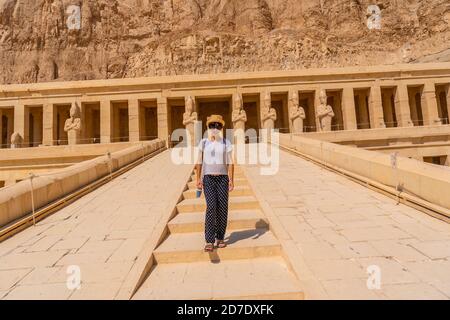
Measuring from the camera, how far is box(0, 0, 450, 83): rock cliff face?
122 feet

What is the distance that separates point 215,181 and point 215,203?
0.85 ft

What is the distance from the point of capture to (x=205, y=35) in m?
37.7

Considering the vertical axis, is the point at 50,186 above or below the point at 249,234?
above

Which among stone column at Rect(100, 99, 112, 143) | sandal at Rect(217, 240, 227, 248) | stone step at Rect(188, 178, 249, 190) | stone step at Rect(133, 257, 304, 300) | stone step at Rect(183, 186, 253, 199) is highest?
stone column at Rect(100, 99, 112, 143)

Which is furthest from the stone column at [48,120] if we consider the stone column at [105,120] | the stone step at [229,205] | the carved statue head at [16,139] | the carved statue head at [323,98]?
the stone step at [229,205]

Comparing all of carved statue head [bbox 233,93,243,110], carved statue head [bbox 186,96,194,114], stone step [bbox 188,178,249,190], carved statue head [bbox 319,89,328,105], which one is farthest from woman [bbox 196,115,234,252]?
carved statue head [bbox 319,89,328,105]

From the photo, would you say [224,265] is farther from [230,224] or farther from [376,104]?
[376,104]

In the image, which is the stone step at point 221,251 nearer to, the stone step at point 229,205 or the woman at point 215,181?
the woman at point 215,181

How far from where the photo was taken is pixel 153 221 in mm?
4629

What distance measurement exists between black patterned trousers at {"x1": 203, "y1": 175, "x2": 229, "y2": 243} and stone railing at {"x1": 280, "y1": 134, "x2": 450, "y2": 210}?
10.4ft

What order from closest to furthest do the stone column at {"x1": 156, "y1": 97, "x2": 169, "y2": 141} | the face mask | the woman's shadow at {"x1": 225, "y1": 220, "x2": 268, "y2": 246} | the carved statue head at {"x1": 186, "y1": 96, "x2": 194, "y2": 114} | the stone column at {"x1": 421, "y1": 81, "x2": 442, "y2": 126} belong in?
the face mask
the woman's shadow at {"x1": 225, "y1": 220, "x2": 268, "y2": 246}
the carved statue head at {"x1": 186, "y1": 96, "x2": 194, "y2": 114}
the stone column at {"x1": 156, "y1": 97, "x2": 169, "y2": 141}
the stone column at {"x1": 421, "y1": 81, "x2": 442, "y2": 126}

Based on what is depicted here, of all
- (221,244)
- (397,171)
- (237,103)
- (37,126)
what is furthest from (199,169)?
(37,126)

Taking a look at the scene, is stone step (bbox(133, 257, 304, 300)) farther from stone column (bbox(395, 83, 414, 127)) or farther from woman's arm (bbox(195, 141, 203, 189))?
stone column (bbox(395, 83, 414, 127))
